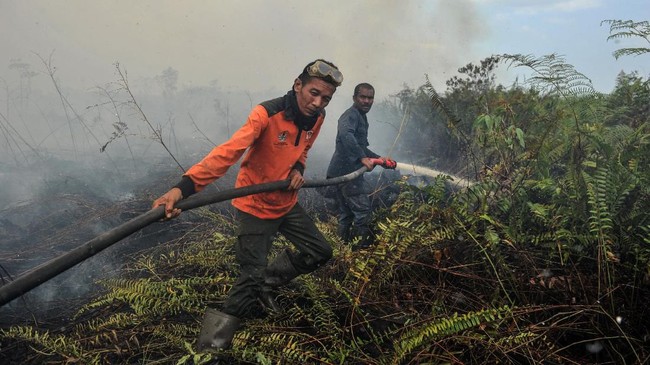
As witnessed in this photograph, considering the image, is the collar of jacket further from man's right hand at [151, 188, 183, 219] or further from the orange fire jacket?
man's right hand at [151, 188, 183, 219]

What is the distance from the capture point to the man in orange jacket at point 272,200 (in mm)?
2505

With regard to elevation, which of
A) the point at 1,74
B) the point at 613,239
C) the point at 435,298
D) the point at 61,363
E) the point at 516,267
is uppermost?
the point at 1,74

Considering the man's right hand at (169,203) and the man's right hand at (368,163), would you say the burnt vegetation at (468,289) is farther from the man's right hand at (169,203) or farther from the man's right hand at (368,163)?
the man's right hand at (169,203)

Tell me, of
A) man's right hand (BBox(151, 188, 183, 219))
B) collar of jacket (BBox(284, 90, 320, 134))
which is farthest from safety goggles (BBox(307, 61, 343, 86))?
man's right hand (BBox(151, 188, 183, 219))

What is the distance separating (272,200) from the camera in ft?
9.40

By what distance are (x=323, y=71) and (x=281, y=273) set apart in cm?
159

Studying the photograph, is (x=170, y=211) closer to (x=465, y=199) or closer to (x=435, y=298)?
(x=435, y=298)

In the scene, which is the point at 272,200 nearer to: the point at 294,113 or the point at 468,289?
the point at 294,113

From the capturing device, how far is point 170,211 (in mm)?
2059

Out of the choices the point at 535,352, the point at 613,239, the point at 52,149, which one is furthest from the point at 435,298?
the point at 52,149

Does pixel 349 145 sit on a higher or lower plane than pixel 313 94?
lower

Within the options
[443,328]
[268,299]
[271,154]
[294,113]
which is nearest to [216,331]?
[268,299]

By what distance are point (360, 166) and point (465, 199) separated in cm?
179

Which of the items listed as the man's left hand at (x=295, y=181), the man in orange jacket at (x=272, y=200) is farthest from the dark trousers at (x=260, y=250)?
the man's left hand at (x=295, y=181)
